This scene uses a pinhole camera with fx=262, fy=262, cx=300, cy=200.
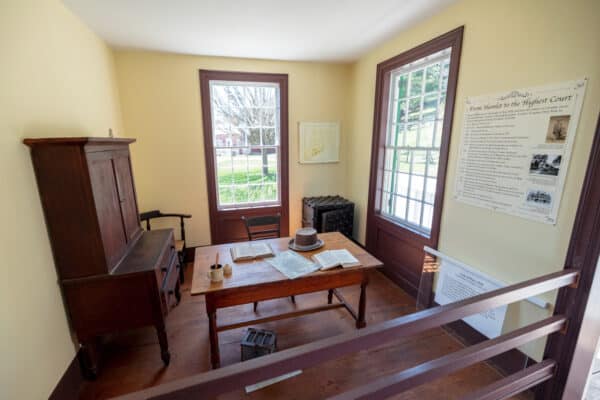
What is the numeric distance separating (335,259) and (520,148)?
56.5 inches

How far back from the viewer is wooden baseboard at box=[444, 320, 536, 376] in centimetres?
180

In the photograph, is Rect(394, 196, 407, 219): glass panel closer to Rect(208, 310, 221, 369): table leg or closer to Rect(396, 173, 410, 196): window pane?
Rect(396, 173, 410, 196): window pane

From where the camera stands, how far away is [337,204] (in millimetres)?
3600

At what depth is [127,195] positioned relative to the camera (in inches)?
88.3

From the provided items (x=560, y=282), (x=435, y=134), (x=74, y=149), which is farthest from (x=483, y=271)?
(x=74, y=149)

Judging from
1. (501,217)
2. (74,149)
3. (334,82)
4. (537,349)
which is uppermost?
(334,82)

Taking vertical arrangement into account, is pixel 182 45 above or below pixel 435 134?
above

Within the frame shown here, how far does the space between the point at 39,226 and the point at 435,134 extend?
3.06 metres

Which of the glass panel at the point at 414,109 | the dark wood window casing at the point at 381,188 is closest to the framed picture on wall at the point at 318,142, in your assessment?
the dark wood window casing at the point at 381,188

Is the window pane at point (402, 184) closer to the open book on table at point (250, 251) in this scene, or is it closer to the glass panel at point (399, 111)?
the glass panel at point (399, 111)

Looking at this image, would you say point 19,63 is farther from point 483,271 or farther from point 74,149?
point 483,271

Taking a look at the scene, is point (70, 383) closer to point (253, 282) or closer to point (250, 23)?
point (253, 282)

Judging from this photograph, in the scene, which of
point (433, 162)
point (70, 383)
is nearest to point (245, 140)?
point (433, 162)

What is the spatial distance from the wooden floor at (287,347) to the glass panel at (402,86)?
7.32 ft
